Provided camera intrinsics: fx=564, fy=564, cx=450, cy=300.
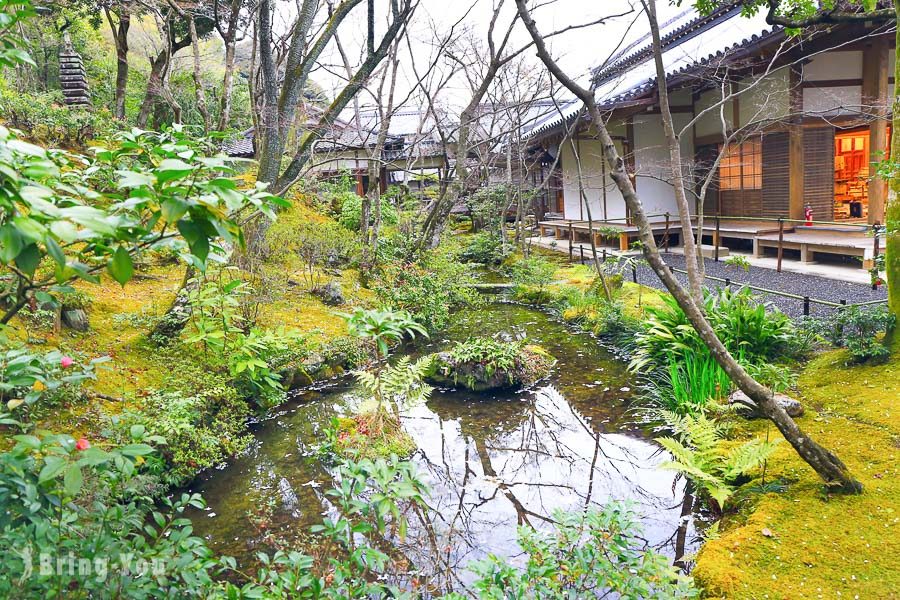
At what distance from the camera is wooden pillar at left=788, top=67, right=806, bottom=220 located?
10930mm

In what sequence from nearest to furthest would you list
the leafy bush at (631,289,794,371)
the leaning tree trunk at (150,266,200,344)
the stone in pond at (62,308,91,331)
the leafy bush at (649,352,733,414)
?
the leafy bush at (649,352,733,414)
the leafy bush at (631,289,794,371)
the stone in pond at (62,308,91,331)
the leaning tree trunk at (150,266,200,344)

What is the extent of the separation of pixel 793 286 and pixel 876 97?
4259 mm

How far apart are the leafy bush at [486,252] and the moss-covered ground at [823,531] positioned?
36.7ft

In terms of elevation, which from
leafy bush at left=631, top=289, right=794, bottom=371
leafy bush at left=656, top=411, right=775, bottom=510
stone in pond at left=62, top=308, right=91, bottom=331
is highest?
stone in pond at left=62, top=308, right=91, bottom=331

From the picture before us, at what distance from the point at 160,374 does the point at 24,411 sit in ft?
6.59

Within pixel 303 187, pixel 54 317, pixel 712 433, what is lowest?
pixel 712 433

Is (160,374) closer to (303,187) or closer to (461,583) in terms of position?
(461,583)

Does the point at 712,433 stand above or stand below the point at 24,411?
below

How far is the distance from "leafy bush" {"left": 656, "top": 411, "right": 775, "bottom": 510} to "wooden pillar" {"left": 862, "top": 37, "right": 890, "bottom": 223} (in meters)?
8.07

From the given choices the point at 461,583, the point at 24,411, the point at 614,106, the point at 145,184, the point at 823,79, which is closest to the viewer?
the point at 145,184

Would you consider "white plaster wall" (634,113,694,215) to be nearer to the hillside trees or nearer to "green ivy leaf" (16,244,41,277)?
the hillside trees

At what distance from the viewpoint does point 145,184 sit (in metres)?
1.25

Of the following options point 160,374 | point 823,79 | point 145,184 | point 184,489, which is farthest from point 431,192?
point 145,184

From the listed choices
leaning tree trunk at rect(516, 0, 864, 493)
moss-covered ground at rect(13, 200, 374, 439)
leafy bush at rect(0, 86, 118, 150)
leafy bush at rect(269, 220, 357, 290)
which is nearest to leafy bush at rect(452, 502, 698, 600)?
leaning tree trunk at rect(516, 0, 864, 493)
